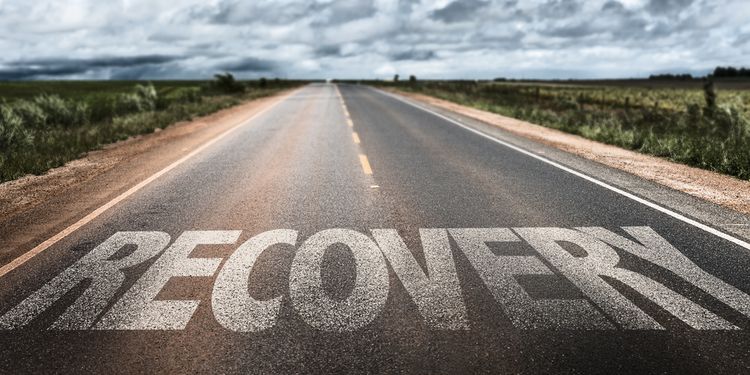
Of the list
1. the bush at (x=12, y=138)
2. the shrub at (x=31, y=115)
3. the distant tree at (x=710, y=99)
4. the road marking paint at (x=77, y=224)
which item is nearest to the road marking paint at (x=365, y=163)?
the road marking paint at (x=77, y=224)

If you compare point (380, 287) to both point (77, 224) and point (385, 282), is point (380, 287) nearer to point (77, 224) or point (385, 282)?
point (385, 282)

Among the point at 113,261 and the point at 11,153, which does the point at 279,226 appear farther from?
the point at 11,153

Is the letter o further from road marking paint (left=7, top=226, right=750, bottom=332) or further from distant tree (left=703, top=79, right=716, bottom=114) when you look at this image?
distant tree (left=703, top=79, right=716, bottom=114)

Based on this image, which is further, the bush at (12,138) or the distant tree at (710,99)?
the distant tree at (710,99)

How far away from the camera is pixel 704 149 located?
408 inches

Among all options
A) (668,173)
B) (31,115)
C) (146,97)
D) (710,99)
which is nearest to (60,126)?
(31,115)

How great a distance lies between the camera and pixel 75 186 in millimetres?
7848

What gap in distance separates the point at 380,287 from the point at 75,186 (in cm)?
602

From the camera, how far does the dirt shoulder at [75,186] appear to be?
5754 millimetres

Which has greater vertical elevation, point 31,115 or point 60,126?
point 31,115

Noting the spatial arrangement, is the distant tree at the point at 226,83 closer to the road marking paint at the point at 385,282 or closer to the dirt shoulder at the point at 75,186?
the dirt shoulder at the point at 75,186

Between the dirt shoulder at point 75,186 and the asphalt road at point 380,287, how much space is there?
45 cm

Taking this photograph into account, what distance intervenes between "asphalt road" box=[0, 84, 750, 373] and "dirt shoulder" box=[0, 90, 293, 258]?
447 mm

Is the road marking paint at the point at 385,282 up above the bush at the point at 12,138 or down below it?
above
